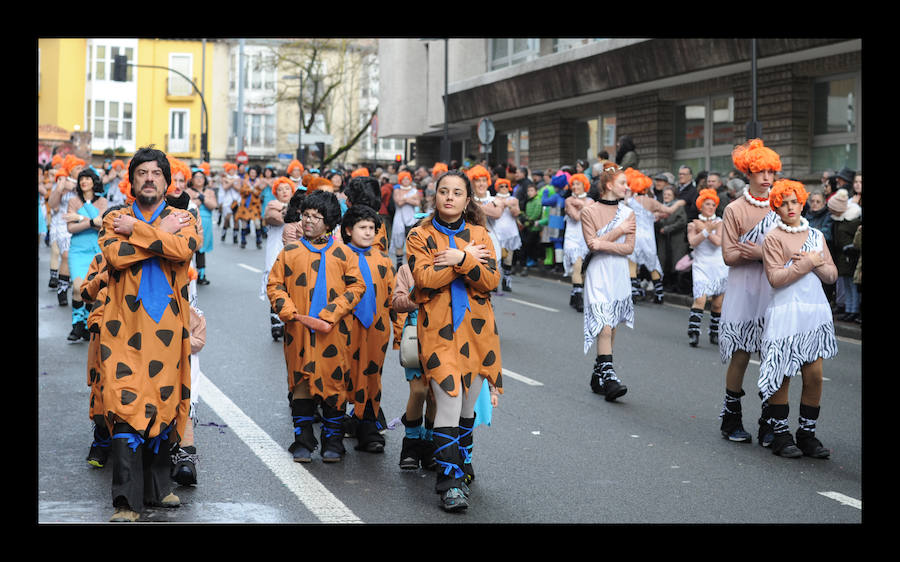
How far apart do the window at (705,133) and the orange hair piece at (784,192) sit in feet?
61.6

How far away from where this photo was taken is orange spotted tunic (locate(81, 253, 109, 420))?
6.45 meters

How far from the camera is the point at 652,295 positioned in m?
19.6

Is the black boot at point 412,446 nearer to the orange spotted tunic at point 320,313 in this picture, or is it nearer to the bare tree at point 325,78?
the orange spotted tunic at point 320,313

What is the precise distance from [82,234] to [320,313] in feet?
21.6

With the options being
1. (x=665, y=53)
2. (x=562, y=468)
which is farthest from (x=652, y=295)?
(x=562, y=468)

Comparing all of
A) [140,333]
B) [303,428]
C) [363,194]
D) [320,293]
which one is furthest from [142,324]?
[363,194]

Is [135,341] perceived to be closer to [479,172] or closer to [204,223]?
[479,172]

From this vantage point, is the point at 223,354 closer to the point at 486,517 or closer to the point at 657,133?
the point at 486,517

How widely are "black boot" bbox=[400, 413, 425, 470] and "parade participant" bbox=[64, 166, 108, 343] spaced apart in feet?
21.2

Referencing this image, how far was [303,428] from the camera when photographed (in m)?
7.48

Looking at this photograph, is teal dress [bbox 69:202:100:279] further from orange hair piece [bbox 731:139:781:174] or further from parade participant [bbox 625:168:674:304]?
parade participant [bbox 625:168:674:304]

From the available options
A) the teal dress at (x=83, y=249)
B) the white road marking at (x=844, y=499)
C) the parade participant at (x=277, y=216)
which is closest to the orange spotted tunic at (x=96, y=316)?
the white road marking at (x=844, y=499)
